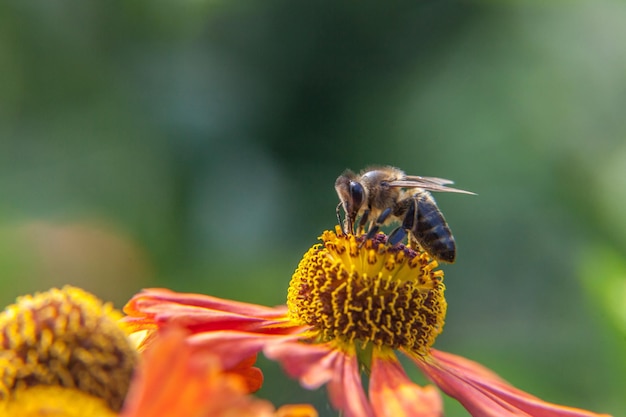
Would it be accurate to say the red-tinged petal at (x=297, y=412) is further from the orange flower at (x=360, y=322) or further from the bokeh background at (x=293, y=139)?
the bokeh background at (x=293, y=139)

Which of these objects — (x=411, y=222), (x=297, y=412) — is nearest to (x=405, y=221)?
(x=411, y=222)

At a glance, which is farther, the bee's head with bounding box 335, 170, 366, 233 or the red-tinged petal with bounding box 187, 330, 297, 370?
the bee's head with bounding box 335, 170, 366, 233

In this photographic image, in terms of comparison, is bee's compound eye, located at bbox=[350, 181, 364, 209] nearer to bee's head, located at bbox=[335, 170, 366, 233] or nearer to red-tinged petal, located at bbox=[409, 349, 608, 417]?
bee's head, located at bbox=[335, 170, 366, 233]

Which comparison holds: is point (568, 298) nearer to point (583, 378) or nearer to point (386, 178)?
point (583, 378)

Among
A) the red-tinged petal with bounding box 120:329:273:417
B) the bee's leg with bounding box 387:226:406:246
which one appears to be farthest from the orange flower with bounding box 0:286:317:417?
the bee's leg with bounding box 387:226:406:246

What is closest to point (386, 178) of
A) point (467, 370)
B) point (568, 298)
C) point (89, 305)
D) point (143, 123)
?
point (467, 370)
